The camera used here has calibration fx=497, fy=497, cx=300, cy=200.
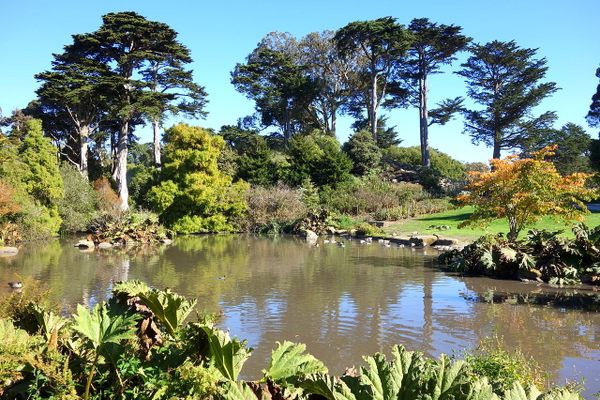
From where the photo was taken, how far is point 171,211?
2684 centimetres

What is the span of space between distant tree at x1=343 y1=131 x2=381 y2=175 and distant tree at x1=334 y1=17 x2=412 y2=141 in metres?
2.48

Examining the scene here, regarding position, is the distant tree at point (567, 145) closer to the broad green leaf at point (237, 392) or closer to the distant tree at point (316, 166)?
the distant tree at point (316, 166)

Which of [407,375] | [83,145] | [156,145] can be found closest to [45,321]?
[407,375]

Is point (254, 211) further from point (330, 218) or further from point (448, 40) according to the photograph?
point (448, 40)

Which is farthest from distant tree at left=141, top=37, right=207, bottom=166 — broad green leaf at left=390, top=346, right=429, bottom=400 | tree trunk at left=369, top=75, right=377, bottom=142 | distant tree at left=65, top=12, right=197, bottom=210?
broad green leaf at left=390, top=346, right=429, bottom=400

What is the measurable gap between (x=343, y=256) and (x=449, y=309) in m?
7.93

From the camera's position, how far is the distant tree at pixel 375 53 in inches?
1361

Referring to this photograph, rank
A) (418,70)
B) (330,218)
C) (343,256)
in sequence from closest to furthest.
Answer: (343,256), (330,218), (418,70)

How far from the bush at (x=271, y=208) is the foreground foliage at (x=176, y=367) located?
23311mm

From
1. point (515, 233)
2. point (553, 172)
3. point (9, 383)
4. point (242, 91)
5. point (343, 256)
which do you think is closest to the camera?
point (9, 383)

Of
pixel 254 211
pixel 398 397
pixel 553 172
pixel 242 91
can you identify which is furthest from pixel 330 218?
pixel 398 397

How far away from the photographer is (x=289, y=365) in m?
3.11

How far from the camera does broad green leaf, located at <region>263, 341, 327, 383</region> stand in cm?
306

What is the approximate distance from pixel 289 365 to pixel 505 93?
119ft
